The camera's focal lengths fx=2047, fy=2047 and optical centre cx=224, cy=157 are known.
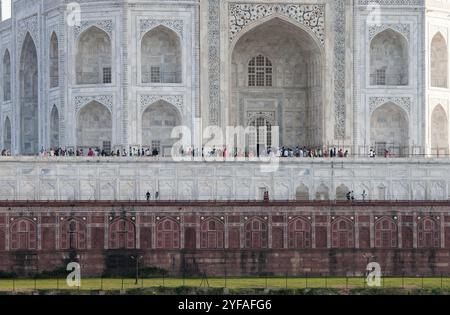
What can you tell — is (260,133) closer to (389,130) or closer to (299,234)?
(389,130)

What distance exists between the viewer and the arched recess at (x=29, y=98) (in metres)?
84.6

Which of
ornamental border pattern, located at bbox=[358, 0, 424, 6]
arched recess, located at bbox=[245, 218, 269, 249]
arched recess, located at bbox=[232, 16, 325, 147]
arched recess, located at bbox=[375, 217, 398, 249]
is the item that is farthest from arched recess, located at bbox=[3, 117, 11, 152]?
arched recess, located at bbox=[375, 217, 398, 249]

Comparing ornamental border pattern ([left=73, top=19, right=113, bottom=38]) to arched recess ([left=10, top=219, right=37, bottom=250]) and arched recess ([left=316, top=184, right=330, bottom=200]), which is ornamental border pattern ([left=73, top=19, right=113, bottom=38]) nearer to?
arched recess ([left=316, top=184, right=330, bottom=200])

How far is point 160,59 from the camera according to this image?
79.1 meters

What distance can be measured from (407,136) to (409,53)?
325cm

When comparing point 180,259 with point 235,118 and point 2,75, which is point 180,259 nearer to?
point 235,118

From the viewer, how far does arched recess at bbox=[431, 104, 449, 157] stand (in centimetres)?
8156

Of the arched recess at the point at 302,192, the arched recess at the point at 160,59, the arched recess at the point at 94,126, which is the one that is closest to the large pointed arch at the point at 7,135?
the arched recess at the point at 94,126

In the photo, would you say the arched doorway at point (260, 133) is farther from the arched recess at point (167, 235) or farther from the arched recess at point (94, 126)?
the arched recess at point (167, 235)

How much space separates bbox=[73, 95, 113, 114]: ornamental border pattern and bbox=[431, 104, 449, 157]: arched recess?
13051 mm

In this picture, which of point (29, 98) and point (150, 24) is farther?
point (29, 98)

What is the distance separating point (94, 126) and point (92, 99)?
1.17 metres

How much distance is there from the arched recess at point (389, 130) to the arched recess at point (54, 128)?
1239 centimetres

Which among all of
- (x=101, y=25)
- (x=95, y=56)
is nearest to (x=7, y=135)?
(x=95, y=56)
